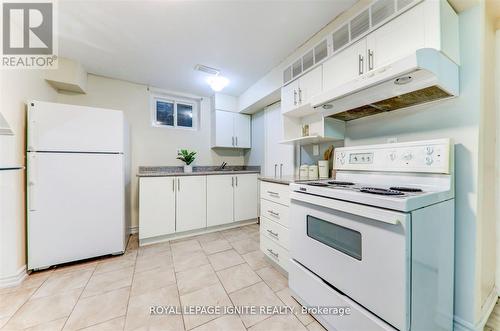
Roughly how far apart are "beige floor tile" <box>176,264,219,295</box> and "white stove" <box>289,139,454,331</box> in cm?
75

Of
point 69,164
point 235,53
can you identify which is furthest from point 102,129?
point 235,53

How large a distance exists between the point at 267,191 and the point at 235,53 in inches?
64.8

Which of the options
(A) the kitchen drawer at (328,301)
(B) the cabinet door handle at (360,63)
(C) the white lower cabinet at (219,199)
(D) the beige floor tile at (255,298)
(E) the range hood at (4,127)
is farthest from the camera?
(C) the white lower cabinet at (219,199)

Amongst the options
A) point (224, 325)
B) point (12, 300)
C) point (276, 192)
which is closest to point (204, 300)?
point (224, 325)

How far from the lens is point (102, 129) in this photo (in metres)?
2.07

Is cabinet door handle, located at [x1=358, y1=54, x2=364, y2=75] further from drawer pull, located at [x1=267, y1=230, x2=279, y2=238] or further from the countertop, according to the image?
the countertop

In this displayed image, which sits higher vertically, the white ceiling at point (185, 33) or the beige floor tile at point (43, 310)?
the white ceiling at point (185, 33)

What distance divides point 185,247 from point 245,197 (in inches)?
47.4

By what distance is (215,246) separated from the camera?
95.4 inches

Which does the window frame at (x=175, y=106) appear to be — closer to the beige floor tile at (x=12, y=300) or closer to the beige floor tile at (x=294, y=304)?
the beige floor tile at (x=12, y=300)

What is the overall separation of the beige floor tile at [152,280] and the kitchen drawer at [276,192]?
118cm

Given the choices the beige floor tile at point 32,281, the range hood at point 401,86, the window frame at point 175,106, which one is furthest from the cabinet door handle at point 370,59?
the beige floor tile at point 32,281

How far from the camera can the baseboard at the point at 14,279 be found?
5.19 ft

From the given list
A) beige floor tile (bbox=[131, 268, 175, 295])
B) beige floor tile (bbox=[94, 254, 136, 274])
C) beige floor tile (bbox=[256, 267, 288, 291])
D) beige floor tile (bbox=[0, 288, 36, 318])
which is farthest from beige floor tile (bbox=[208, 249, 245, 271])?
beige floor tile (bbox=[0, 288, 36, 318])
